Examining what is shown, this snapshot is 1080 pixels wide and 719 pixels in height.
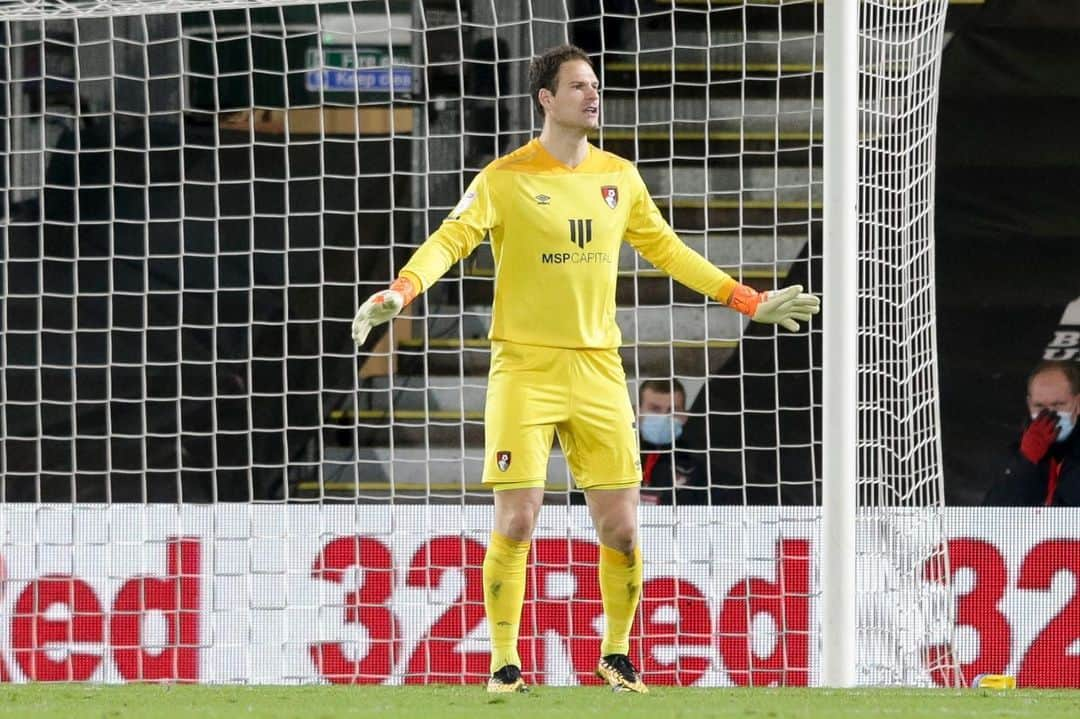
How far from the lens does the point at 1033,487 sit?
24.6ft

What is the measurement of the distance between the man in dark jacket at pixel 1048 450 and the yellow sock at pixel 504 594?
10.5 ft

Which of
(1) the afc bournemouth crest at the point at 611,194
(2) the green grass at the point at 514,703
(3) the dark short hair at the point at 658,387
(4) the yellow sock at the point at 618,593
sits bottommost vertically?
(2) the green grass at the point at 514,703

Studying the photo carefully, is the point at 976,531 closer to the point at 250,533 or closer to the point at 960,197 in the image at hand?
the point at 960,197

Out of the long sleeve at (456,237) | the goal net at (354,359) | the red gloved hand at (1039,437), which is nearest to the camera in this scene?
the long sleeve at (456,237)

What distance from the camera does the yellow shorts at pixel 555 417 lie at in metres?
4.93

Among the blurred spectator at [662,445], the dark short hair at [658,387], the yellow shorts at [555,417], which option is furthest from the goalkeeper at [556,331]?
the dark short hair at [658,387]

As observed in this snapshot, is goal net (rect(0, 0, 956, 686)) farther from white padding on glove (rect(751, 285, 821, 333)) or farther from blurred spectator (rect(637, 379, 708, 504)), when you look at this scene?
white padding on glove (rect(751, 285, 821, 333))

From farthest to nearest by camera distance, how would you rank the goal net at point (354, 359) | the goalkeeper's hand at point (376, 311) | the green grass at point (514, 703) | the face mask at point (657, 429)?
1. the face mask at point (657, 429)
2. the goal net at point (354, 359)
3. the goalkeeper's hand at point (376, 311)
4. the green grass at point (514, 703)

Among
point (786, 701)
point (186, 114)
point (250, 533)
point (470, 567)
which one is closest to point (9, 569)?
point (250, 533)

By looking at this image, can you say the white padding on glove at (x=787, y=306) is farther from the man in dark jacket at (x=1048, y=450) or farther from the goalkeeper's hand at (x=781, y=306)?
the man in dark jacket at (x=1048, y=450)

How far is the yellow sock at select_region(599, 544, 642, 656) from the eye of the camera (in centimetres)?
508

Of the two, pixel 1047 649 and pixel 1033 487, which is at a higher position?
pixel 1033 487

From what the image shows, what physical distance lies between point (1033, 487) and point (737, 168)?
1922mm

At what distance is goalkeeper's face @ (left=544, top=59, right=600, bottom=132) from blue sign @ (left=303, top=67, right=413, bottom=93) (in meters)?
2.84
